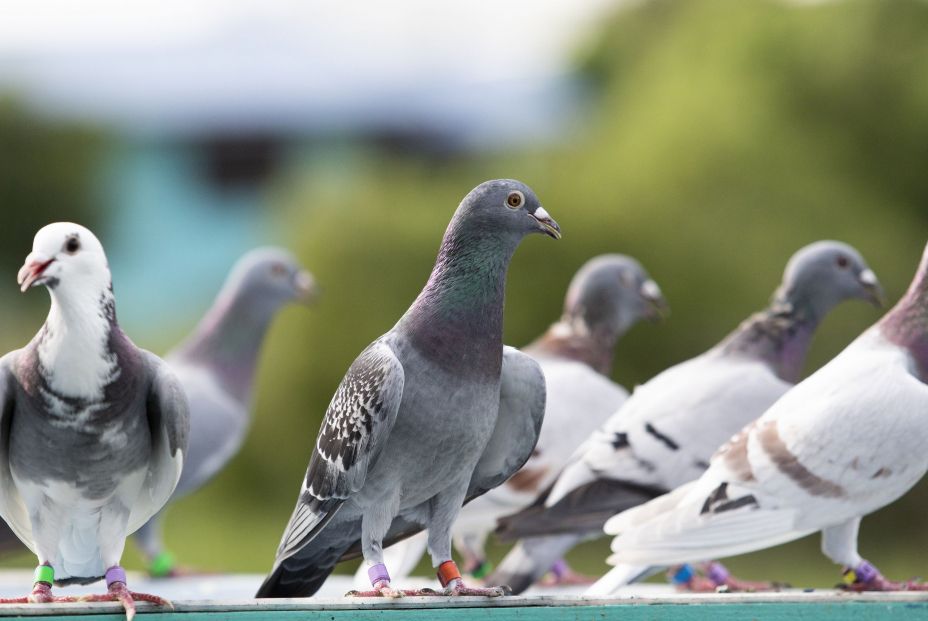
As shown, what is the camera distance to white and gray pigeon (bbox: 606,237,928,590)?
10.9 feet

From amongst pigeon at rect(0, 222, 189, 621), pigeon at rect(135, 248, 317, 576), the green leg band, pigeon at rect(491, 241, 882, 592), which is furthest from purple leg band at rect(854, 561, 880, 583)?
the green leg band

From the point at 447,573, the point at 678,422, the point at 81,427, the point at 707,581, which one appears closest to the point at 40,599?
the point at 81,427

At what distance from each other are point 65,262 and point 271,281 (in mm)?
3061

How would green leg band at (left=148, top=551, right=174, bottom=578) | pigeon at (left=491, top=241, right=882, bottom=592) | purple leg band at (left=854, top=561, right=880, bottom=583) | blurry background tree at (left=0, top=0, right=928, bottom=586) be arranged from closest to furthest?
1. purple leg band at (left=854, top=561, right=880, bottom=583)
2. pigeon at (left=491, top=241, right=882, bottom=592)
3. green leg band at (left=148, top=551, right=174, bottom=578)
4. blurry background tree at (left=0, top=0, right=928, bottom=586)

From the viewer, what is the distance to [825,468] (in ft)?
11.1

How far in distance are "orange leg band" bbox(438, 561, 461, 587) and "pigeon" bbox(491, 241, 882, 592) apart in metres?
1.22

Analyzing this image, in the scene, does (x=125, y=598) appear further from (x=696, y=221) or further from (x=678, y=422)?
(x=696, y=221)

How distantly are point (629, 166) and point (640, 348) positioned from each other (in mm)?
1648

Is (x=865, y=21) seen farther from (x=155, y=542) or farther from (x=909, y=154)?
(x=155, y=542)

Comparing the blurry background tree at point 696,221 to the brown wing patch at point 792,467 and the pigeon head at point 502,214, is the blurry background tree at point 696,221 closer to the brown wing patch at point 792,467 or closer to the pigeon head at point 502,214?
the brown wing patch at point 792,467

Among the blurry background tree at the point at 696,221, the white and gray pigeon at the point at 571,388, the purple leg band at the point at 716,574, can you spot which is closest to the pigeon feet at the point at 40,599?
the white and gray pigeon at the point at 571,388

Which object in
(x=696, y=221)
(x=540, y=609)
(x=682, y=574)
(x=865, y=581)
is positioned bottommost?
(x=682, y=574)

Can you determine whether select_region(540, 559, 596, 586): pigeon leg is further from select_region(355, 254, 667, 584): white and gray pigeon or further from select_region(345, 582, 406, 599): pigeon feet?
select_region(345, 582, 406, 599): pigeon feet

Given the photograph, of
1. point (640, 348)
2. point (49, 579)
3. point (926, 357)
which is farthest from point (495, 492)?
point (640, 348)
